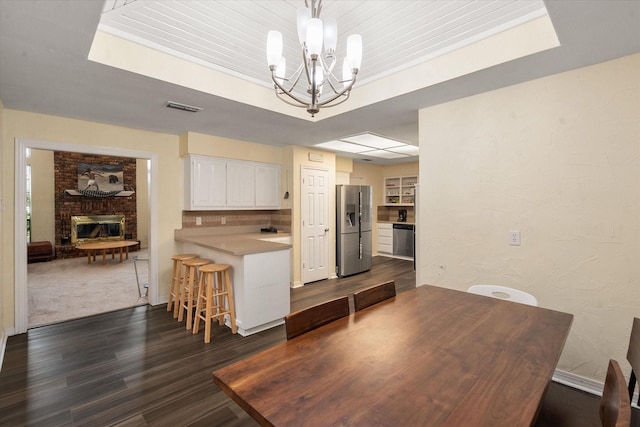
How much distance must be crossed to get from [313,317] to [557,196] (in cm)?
213

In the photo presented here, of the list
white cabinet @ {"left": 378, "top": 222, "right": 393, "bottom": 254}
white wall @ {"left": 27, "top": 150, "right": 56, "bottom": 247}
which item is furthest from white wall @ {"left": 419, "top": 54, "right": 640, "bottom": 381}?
white wall @ {"left": 27, "top": 150, "right": 56, "bottom": 247}

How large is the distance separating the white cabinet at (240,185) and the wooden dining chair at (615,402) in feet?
13.9

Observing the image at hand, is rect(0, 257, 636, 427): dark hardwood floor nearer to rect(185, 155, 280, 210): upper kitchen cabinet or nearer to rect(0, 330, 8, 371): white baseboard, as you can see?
rect(0, 330, 8, 371): white baseboard

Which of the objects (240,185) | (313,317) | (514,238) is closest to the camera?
(313,317)

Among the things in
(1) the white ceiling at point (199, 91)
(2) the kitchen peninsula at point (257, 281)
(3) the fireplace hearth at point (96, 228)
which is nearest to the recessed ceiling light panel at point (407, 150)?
(1) the white ceiling at point (199, 91)

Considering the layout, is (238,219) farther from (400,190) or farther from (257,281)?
(400,190)

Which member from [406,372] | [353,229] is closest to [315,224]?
[353,229]

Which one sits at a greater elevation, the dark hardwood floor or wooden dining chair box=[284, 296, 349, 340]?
wooden dining chair box=[284, 296, 349, 340]

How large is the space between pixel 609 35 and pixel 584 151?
75 cm

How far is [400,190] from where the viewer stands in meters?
7.53

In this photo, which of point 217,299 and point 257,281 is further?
point 217,299

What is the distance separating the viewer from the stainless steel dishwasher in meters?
6.91

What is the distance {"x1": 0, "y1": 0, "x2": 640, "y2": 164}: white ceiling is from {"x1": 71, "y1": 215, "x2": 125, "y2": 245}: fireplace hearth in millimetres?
5406

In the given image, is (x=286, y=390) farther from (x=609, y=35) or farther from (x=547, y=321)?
(x=609, y=35)
